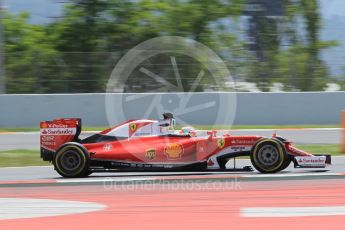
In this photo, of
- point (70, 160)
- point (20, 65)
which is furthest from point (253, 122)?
point (70, 160)

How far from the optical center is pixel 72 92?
23.0 metres

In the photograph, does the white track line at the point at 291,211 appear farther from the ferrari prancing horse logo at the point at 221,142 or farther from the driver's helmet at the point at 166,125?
the driver's helmet at the point at 166,125

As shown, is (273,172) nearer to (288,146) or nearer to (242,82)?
(288,146)

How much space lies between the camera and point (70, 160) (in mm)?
11148

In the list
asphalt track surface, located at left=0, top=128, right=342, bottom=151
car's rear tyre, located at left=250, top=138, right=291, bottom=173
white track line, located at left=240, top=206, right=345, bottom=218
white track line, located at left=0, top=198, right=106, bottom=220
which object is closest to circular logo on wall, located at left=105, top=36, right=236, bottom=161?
asphalt track surface, located at left=0, top=128, right=342, bottom=151

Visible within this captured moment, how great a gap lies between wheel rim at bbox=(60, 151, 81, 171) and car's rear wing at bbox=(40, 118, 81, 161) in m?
0.29

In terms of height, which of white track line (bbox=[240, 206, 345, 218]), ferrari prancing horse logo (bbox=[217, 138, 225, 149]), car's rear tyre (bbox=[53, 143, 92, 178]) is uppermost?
ferrari prancing horse logo (bbox=[217, 138, 225, 149])

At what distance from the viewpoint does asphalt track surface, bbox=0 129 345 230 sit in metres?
7.16

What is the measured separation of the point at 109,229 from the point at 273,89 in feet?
56.0

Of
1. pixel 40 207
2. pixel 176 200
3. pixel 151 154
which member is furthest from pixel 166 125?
pixel 40 207

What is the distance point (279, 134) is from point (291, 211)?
12.0m

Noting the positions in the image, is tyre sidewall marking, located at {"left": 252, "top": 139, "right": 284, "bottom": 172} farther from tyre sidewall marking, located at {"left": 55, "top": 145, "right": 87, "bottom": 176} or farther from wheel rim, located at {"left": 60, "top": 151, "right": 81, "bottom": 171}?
wheel rim, located at {"left": 60, "top": 151, "right": 81, "bottom": 171}

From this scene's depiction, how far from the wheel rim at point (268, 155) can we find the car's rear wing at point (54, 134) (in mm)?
3127

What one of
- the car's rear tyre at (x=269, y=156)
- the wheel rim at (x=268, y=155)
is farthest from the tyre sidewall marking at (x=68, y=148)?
the wheel rim at (x=268, y=155)
